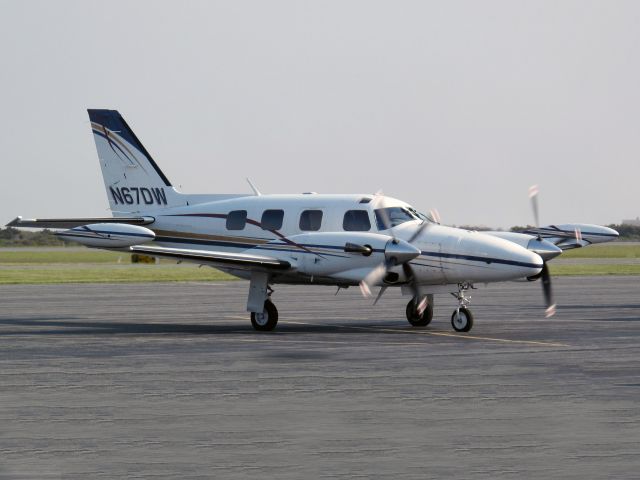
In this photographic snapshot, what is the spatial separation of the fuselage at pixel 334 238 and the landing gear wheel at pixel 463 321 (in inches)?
26.4

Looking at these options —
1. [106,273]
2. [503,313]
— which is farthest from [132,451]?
[106,273]

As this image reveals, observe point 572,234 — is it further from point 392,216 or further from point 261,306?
point 261,306

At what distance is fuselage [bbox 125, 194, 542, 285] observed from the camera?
2302cm

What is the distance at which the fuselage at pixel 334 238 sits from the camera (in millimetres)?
23016

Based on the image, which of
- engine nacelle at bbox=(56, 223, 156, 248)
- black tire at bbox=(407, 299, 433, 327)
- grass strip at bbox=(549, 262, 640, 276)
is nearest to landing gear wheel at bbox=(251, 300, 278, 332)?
engine nacelle at bbox=(56, 223, 156, 248)

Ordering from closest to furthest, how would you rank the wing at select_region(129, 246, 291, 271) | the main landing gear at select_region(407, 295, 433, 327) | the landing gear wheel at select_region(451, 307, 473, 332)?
the landing gear wheel at select_region(451, 307, 473, 332) < the wing at select_region(129, 246, 291, 271) < the main landing gear at select_region(407, 295, 433, 327)

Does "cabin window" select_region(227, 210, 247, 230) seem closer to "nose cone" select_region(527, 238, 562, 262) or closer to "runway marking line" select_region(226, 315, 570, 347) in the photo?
"runway marking line" select_region(226, 315, 570, 347)

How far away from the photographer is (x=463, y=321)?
23406 millimetres

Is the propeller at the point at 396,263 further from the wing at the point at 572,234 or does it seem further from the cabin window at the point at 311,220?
the wing at the point at 572,234

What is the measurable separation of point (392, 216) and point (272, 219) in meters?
3.19

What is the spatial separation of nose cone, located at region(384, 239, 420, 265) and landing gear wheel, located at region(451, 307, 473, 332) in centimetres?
169

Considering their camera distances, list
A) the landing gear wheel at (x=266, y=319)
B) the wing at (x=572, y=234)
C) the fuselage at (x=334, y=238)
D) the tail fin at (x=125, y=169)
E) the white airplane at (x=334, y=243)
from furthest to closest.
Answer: the tail fin at (x=125, y=169) → the wing at (x=572, y=234) → the landing gear wheel at (x=266, y=319) → the white airplane at (x=334, y=243) → the fuselage at (x=334, y=238)

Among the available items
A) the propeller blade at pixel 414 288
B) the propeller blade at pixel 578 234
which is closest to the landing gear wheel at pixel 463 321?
the propeller blade at pixel 414 288

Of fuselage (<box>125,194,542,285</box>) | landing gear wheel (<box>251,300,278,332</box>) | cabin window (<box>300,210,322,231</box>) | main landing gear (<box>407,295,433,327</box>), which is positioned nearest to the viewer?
fuselage (<box>125,194,542,285</box>)
